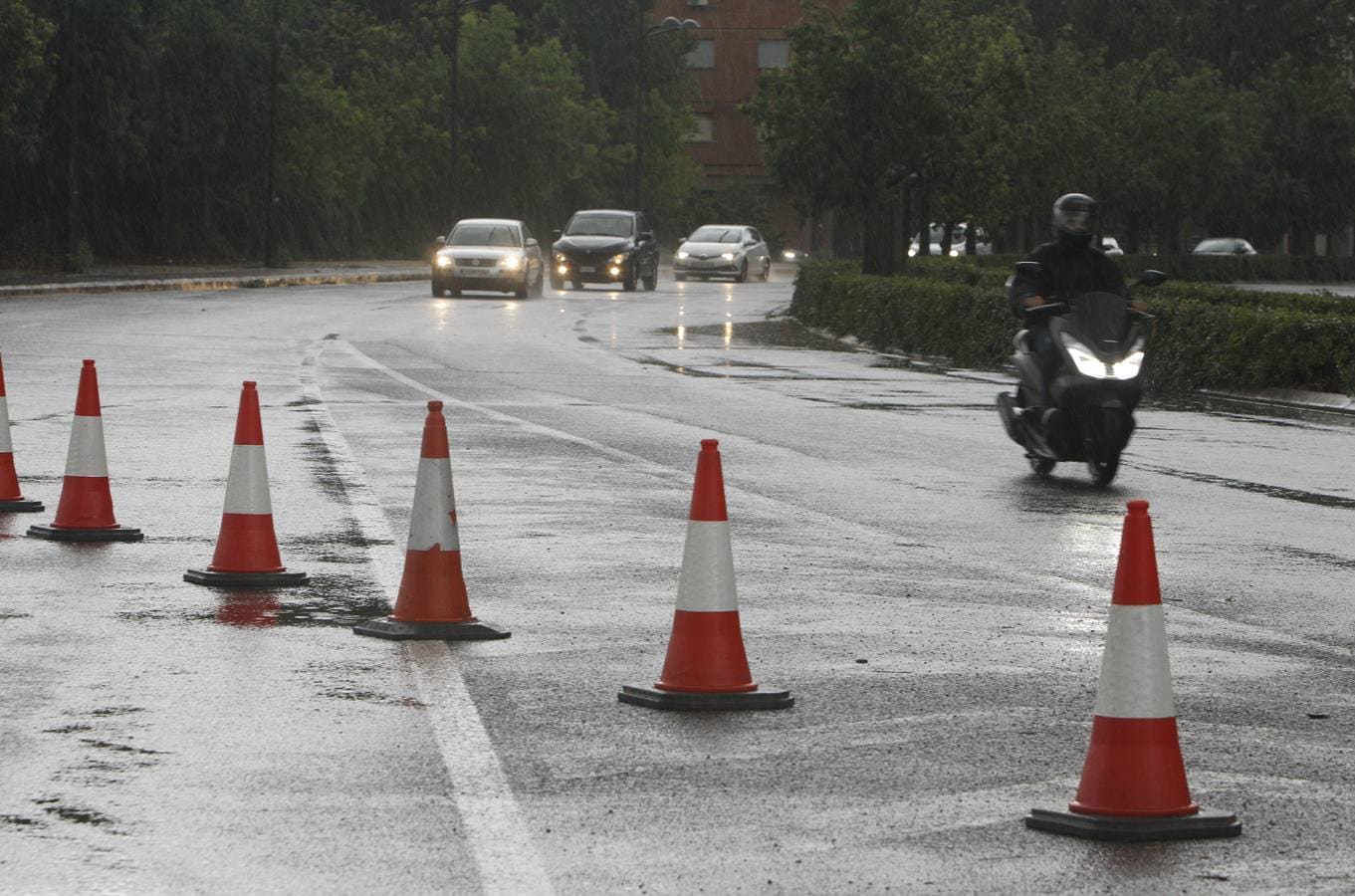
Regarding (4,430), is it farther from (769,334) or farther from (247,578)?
(769,334)

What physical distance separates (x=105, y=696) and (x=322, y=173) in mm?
59515

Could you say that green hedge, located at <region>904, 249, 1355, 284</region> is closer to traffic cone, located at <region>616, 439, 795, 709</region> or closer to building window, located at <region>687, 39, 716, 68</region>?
building window, located at <region>687, 39, 716, 68</region>

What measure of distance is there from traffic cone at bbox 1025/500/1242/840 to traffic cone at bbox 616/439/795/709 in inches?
63.6

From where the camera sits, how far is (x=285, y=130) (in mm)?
62094

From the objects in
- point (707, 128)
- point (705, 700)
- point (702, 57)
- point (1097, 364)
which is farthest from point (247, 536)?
point (707, 128)

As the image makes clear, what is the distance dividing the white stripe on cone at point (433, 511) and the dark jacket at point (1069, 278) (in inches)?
274

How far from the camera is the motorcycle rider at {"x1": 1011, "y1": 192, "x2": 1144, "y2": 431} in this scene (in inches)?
594

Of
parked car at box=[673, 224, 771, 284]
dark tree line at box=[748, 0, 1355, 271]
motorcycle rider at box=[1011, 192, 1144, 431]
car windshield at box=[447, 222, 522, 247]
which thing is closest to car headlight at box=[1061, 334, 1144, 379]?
motorcycle rider at box=[1011, 192, 1144, 431]

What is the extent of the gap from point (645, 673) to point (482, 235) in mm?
41079

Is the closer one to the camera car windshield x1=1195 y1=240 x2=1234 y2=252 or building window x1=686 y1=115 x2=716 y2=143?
car windshield x1=1195 y1=240 x2=1234 y2=252

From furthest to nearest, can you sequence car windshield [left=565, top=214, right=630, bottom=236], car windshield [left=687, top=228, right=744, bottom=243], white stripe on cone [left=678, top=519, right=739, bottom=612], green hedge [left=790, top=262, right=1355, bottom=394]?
car windshield [left=687, top=228, right=744, bottom=243] → car windshield [left=565, top=214, right=630, bottom=236] → green hedge [left=790, top=262, right=1355, bottom=394] → white stripe on cone [left=678, top=519, right=739, bottom=612]

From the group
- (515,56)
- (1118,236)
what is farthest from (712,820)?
(1118,236)

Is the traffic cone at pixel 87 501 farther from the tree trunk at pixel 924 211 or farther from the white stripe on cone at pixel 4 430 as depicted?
the tree trunk at pixel 924 211

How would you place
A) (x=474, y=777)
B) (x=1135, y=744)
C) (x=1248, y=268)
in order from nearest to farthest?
(x=1135, y=744), (x=474, y=777), (x=1248, y=268)
